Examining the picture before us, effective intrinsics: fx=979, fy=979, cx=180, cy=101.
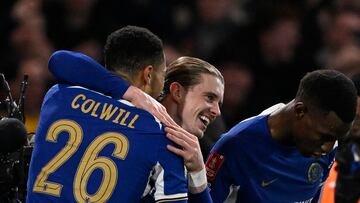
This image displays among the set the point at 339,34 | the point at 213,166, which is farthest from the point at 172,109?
the point at 339,34

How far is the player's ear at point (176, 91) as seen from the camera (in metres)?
4.44

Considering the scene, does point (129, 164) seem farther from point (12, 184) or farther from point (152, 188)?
point (12, 184)

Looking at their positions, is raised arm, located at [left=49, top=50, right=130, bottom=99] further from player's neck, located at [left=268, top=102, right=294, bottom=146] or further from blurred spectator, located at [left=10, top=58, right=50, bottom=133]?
blurred spectator, located at [left=10, top=58, right=50, bottom=133]

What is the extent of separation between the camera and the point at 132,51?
396 cm

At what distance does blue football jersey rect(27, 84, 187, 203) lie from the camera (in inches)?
147

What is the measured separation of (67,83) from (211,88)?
73 centimetres

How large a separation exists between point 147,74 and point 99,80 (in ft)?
0.64

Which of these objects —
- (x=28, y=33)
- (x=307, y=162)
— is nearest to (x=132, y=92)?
(x=307, y=162)

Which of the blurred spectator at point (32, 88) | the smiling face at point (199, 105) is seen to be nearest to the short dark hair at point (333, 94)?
the smiling face at point (199, 105)

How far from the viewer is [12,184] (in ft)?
13.9

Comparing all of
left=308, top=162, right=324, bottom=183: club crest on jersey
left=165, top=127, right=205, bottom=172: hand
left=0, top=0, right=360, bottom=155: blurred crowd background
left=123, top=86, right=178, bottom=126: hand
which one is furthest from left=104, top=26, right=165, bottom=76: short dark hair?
left=0, top=0, right=360, bottom=155: blurred crowd background

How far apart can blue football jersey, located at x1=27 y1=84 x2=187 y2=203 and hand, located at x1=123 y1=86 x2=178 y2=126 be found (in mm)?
29

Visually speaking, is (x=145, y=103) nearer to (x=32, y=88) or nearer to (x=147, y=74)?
(x=147, y=74)

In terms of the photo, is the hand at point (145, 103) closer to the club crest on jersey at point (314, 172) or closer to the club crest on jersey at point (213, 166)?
the club crest on jersey at point (213, 166)
